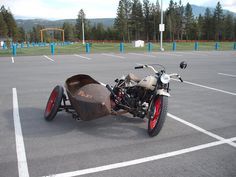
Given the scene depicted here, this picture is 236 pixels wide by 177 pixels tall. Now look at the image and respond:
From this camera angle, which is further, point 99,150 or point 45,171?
point 99,150

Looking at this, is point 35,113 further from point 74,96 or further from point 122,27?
point 122,27

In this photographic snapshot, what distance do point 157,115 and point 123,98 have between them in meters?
0.69

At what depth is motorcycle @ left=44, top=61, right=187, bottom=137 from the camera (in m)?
4.08

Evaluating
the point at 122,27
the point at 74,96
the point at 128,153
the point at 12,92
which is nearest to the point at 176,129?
the point at 128,153

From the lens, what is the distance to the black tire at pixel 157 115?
3.98 metres

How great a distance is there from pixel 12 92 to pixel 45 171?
186 inches

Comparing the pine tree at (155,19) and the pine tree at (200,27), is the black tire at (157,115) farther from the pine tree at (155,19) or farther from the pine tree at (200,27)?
the pine tree at (155,19)

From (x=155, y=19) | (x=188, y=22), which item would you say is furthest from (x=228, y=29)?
(x=155, y=19)

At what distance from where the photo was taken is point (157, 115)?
4238 millimetres

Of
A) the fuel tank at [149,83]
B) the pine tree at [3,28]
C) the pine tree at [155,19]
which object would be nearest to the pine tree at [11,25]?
the pine tree at [3,28]

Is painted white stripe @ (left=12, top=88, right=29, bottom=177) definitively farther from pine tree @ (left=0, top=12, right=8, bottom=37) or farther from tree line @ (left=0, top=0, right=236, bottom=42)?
pine tree @ (left=0, top=12, right=8, bottom=37)

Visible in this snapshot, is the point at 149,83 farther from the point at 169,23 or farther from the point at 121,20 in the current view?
the point at 121,20

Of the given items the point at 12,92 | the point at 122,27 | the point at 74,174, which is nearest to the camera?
the point at 74,174

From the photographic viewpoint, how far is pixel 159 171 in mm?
3109
